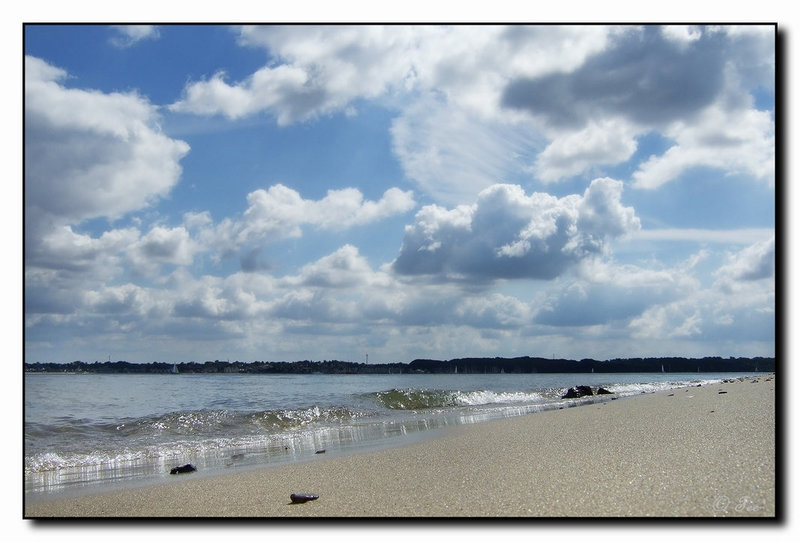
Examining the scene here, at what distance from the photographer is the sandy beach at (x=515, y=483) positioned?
6277 mm

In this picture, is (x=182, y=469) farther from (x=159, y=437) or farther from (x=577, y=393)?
(x=577, y=393)

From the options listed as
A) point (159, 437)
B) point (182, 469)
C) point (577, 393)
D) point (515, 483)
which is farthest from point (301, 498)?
point (577, 393)

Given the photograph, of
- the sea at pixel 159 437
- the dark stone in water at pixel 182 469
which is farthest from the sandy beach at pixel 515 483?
the sea at pixel 159 437

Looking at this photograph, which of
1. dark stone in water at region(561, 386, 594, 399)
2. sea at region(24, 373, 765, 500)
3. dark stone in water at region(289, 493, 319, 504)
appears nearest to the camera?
dark stone in water at region(289, 493, 319, 504)

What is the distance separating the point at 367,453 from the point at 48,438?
29.9 feet

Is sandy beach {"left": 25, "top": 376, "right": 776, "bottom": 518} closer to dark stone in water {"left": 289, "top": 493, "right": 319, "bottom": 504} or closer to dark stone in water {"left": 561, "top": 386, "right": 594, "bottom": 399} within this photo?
dark stone in water {"left": 289, "top": 493, "right": 319, "bottom": 504}

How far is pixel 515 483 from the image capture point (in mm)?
7559

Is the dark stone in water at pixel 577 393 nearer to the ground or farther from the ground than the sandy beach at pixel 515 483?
nearer to the ground

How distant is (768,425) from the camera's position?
34.7ft

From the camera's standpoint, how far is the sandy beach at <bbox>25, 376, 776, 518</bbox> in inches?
247

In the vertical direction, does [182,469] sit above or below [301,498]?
below

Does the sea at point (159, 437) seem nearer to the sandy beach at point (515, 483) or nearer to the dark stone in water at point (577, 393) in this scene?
the sandy beach at point (515, 483)

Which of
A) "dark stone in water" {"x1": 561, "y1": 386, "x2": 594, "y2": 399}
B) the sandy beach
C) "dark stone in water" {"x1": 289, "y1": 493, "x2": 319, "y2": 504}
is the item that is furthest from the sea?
"dark stone in water" {"x1": 561, "y1": 386, "x2": 594, "y2": 399}

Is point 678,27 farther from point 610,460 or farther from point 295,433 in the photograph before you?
point 295,433
